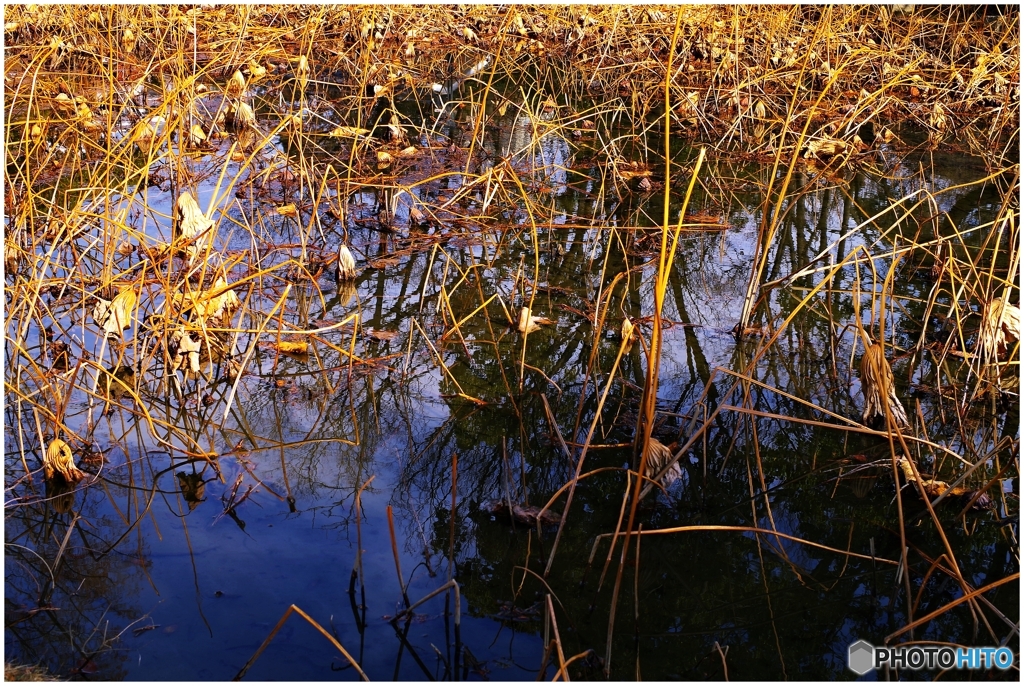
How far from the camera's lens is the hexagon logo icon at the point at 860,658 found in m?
1.89

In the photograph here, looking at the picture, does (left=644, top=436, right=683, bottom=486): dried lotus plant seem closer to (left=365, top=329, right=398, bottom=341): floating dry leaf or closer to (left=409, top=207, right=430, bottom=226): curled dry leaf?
(left=365, top=329, right=398, bottom=341): floating dry leaf

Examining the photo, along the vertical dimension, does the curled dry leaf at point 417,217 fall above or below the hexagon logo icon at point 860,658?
above

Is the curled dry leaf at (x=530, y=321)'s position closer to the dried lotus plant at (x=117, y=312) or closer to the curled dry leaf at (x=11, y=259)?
the dried lotus plant at (x=117, y=312)

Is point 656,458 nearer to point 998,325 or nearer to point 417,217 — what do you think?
point 998,325

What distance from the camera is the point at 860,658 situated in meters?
1.92

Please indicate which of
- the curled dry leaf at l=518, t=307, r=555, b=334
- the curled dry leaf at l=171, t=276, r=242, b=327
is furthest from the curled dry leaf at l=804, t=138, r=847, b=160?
the curled dry leaf at l=171, t=276, r=242, b=327

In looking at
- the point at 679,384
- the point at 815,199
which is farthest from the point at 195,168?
the point at 815,199

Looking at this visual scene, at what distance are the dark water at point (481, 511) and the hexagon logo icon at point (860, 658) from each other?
0.02 m

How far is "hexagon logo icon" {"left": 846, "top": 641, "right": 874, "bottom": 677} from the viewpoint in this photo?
1.89 meters

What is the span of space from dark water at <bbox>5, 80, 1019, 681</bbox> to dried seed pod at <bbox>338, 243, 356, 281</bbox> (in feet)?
0.24

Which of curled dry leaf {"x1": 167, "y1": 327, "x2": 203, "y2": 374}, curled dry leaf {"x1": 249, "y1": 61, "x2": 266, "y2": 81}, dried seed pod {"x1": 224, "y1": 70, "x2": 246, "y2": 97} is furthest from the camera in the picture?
dried seed pod {"x1": 224, "y1": 70, "x2": 246, "y2": 97}

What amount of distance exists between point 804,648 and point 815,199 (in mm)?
3420

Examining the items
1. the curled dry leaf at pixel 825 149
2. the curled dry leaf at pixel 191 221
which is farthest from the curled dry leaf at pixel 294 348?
the curled dry leaf at pixel 825 149

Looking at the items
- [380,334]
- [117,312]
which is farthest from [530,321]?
[117,312]
